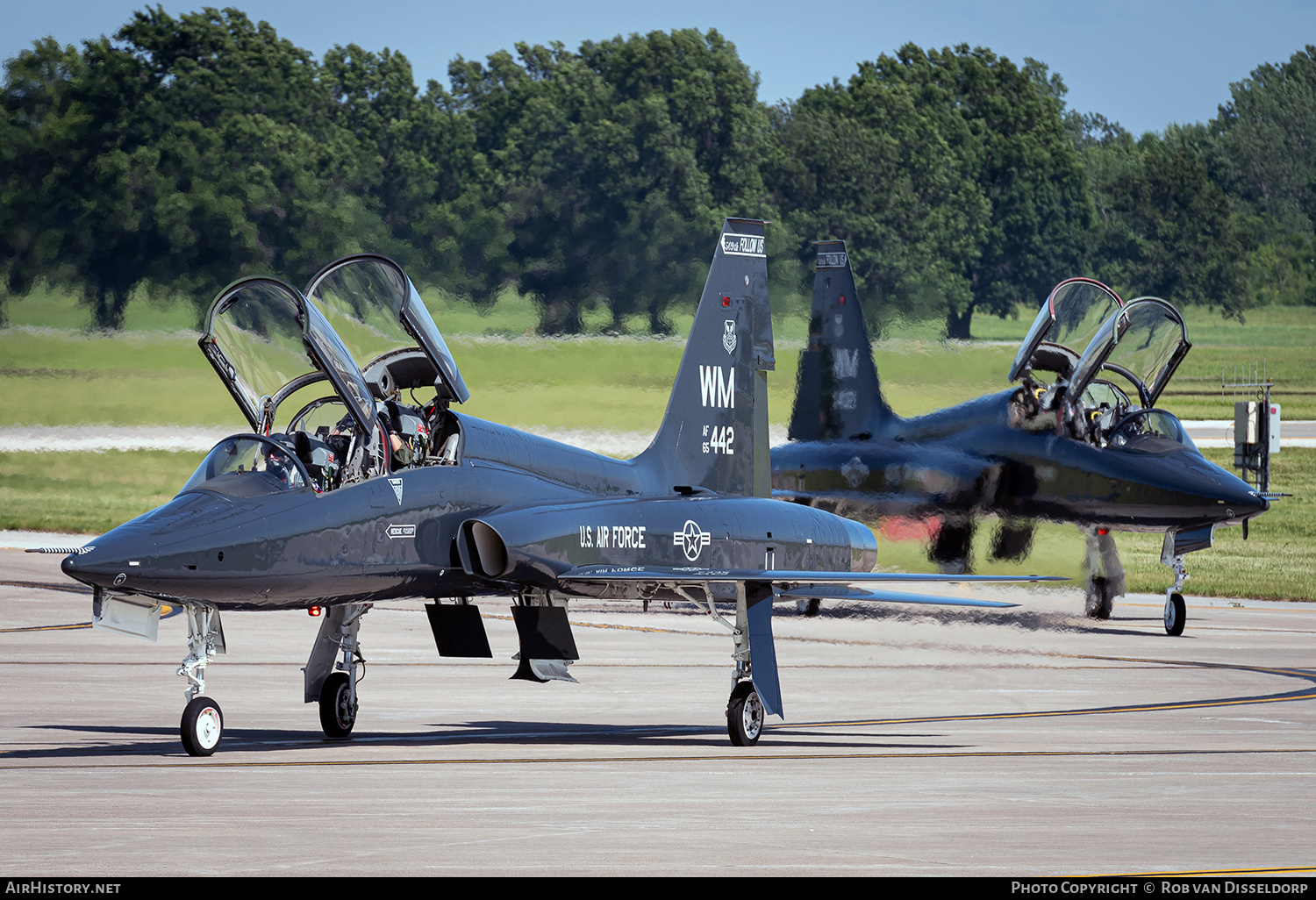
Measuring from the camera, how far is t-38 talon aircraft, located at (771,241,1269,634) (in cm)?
2580

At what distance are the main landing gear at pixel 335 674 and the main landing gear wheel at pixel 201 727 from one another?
1900mm

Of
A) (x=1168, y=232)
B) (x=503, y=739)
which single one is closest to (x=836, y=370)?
(x=503, y=739)

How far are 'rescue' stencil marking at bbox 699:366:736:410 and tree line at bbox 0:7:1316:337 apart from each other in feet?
71.1

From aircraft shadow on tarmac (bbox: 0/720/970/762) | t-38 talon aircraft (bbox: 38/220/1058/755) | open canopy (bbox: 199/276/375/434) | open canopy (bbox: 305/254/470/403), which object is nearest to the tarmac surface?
aircraft shadow on tarmac (bbox: 0/720/970/762)

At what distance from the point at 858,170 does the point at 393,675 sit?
42372 mm

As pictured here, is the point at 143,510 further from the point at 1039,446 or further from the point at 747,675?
the point at 747,675

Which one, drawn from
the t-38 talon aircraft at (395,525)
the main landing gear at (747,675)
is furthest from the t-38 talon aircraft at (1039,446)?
the main landing gear at (747,675)

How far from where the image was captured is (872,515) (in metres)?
28.8

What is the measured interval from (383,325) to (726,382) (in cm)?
481

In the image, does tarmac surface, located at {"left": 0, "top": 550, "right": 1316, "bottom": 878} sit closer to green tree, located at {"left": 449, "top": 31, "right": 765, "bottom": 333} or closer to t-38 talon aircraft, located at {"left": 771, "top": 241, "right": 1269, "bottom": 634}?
t-38 talon aircraft, located at {"left": 771, "top": 241, "right": 1269, "bottom": 634}

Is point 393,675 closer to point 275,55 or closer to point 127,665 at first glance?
point 127,665

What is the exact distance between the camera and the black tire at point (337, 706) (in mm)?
14828

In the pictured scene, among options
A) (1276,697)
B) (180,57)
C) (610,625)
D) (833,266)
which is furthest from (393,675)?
(180,57)

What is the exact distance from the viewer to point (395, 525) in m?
13.9
